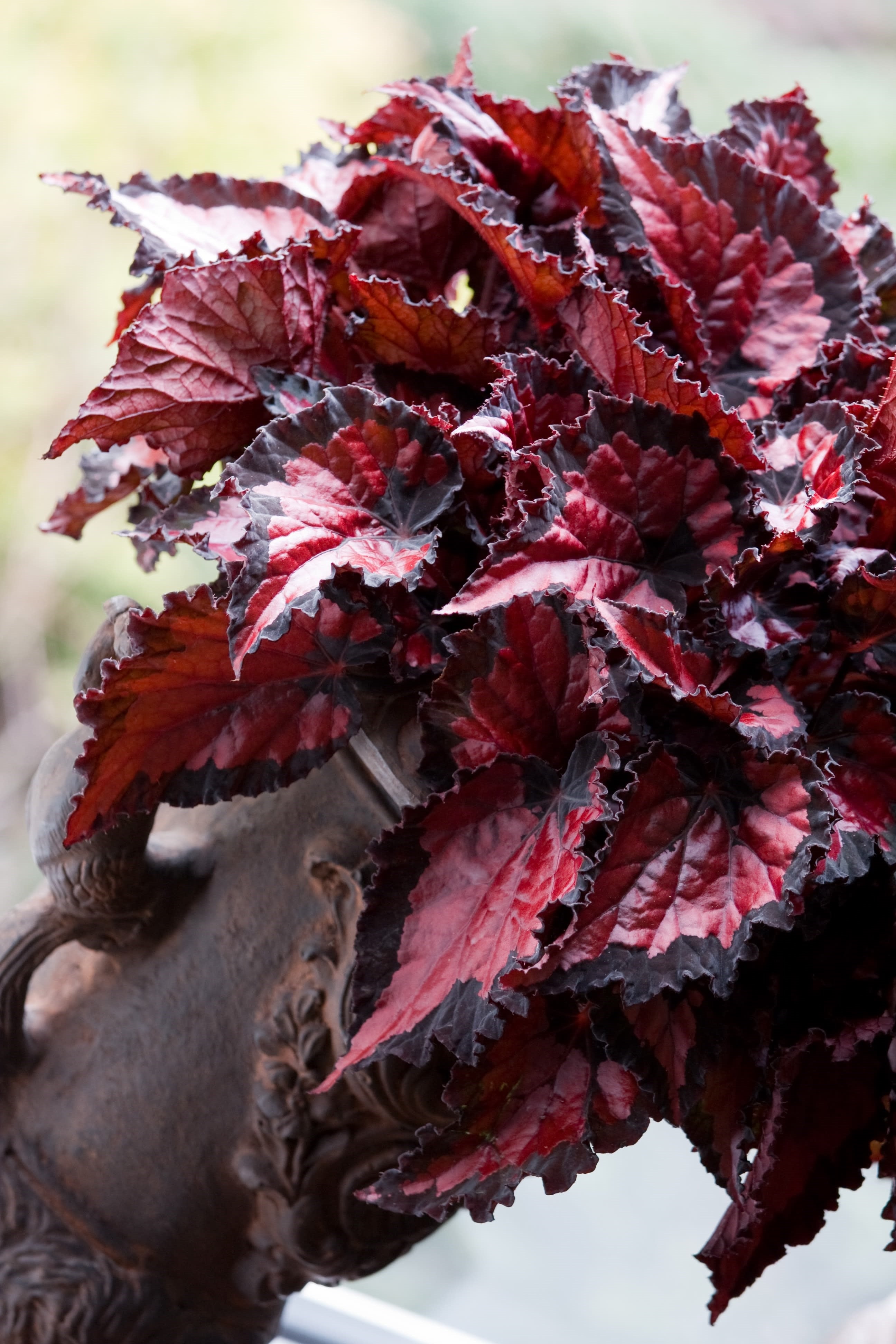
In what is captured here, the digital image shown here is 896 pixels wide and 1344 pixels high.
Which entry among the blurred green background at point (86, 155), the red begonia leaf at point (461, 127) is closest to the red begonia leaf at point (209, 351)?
the red begonia leaf at point (461, 127)

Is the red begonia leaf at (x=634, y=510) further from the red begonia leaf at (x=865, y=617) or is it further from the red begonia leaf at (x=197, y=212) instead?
the red begonia leaf at (x=197, y=212)

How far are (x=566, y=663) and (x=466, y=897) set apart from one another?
0.10 meters

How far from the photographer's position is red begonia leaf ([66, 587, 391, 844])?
1.73 ft

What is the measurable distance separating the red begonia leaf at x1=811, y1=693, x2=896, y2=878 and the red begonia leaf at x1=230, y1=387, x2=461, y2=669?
0.19 metres

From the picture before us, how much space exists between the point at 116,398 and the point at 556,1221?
0.98 m

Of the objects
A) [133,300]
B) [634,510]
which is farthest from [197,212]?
[634,510]

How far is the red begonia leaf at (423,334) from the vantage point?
0.57 m

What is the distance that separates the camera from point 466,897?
1.69ft

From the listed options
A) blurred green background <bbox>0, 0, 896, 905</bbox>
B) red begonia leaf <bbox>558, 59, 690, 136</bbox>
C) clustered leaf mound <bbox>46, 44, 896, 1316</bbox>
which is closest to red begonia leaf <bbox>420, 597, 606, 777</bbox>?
clustered leaf mound <bbox>46, 44, 896, 1316</bbox>

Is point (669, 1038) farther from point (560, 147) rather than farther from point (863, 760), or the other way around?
point (560, 147)

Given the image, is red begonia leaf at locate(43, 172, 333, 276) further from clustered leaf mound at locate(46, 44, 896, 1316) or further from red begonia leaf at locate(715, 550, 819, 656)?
red begonia leaf at locate(715, 550, 819, 656)

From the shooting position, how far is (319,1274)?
720 mm

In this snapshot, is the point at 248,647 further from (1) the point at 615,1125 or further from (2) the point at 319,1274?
(2) the point at 319,1274

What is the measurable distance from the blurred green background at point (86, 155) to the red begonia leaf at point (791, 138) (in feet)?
3.71
